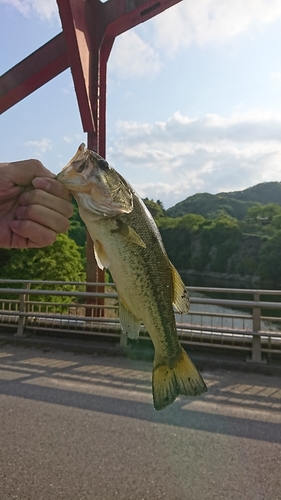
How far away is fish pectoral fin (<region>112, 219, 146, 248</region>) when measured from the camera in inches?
60.1

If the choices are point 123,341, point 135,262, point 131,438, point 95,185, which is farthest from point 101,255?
point 123,341

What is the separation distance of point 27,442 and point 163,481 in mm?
1480

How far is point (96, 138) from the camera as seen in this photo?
260 inches

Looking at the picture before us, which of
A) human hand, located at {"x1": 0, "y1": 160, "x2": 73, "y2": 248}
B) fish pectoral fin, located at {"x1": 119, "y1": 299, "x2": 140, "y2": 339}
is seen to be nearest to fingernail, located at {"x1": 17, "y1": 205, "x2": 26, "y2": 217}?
human hand, located at {"x1": 0, "y1": 160, "x2": 73, "y2": 248}

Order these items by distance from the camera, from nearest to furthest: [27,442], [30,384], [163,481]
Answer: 1. [163,481]
2. [27,442]
3. [30,384]

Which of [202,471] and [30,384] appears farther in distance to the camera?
[30,384]

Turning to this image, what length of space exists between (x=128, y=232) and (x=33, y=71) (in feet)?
23.9

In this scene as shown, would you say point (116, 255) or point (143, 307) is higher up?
point (116, 255)

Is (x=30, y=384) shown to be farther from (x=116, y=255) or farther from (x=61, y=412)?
(x=116, y=255)

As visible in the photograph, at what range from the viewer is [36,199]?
1679 millimetres

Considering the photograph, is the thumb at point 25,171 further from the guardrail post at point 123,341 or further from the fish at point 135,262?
the guardrail post at point 123,341

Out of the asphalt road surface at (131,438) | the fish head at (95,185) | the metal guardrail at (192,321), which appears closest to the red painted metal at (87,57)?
the metal guardrail at (192,321)

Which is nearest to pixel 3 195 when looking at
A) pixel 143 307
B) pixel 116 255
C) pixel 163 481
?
pixel 116 255

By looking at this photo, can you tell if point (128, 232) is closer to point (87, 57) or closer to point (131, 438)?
point (131, 438)
